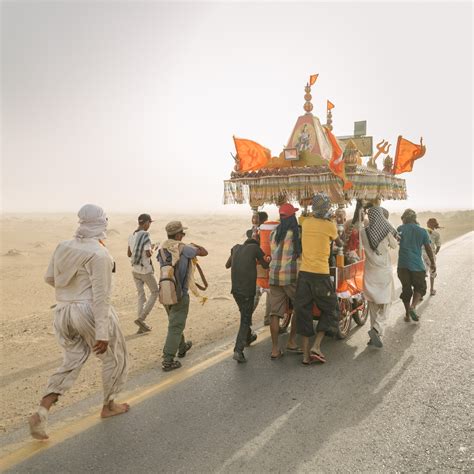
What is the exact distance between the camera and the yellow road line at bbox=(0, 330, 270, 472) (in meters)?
3.47

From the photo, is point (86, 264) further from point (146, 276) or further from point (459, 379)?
point (459, 379)

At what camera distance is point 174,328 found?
548 cm

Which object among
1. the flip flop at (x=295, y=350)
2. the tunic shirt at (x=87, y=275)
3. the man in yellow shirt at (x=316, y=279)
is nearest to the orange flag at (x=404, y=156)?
the man in yellow shirt at (x=316, y=279)

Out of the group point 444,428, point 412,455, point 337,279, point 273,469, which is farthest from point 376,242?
point 273,469

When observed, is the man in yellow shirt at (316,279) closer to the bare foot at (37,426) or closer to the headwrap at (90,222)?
the headwrap at (90,222)

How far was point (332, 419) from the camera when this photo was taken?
4.05m

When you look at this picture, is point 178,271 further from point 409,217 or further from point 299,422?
point 409,217

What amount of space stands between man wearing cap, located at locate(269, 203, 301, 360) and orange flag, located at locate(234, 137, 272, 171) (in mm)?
1230

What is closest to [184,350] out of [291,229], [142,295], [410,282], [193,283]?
[193,283]

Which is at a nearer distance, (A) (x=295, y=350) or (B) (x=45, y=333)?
(A) (x=295, y=350)

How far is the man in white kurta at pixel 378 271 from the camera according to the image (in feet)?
20.5

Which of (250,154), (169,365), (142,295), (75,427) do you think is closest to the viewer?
(75,427)

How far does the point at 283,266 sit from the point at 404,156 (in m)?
3.45

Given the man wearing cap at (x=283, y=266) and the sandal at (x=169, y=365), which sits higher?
the man wearing cap at (x=283, y=266)
